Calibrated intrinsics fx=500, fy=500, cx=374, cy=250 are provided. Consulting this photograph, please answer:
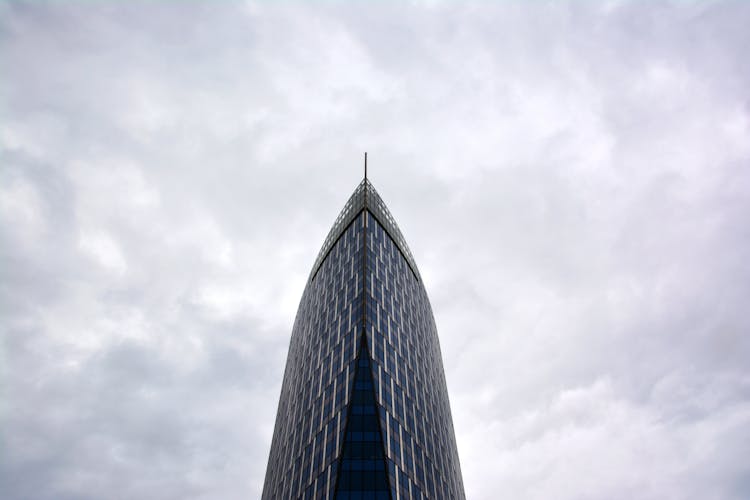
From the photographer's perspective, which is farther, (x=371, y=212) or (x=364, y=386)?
(x=371, y=212)

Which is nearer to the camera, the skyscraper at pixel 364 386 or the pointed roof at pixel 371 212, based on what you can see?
the skyscraper at pixel 364 386

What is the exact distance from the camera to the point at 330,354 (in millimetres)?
98562

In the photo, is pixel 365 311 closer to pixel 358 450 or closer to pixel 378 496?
pixel 358 450

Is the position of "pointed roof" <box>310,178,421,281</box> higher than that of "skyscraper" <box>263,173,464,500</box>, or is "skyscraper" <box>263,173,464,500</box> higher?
"pointed roof" <box>310,178,421,281</box>

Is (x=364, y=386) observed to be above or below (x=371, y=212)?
below

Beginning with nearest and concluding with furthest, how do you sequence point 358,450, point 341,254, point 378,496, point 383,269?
point 378,496 < point 358,450 < point 383,269 < point 341,254

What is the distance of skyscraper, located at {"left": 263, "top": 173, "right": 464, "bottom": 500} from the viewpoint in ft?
251

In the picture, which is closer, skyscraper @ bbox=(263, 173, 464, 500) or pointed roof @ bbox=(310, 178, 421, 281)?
skyscraper @ bbox=(263, 173, 464, 500)

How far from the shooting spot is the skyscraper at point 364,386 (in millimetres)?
76625

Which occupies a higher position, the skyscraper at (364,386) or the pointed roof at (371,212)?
the pointed roof at (371,212)

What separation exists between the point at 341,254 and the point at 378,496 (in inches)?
2559

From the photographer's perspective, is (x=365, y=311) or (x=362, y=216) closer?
(x=365, y=311)

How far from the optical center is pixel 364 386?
84500mm

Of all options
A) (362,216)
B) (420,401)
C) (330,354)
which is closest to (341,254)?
(362,216)
